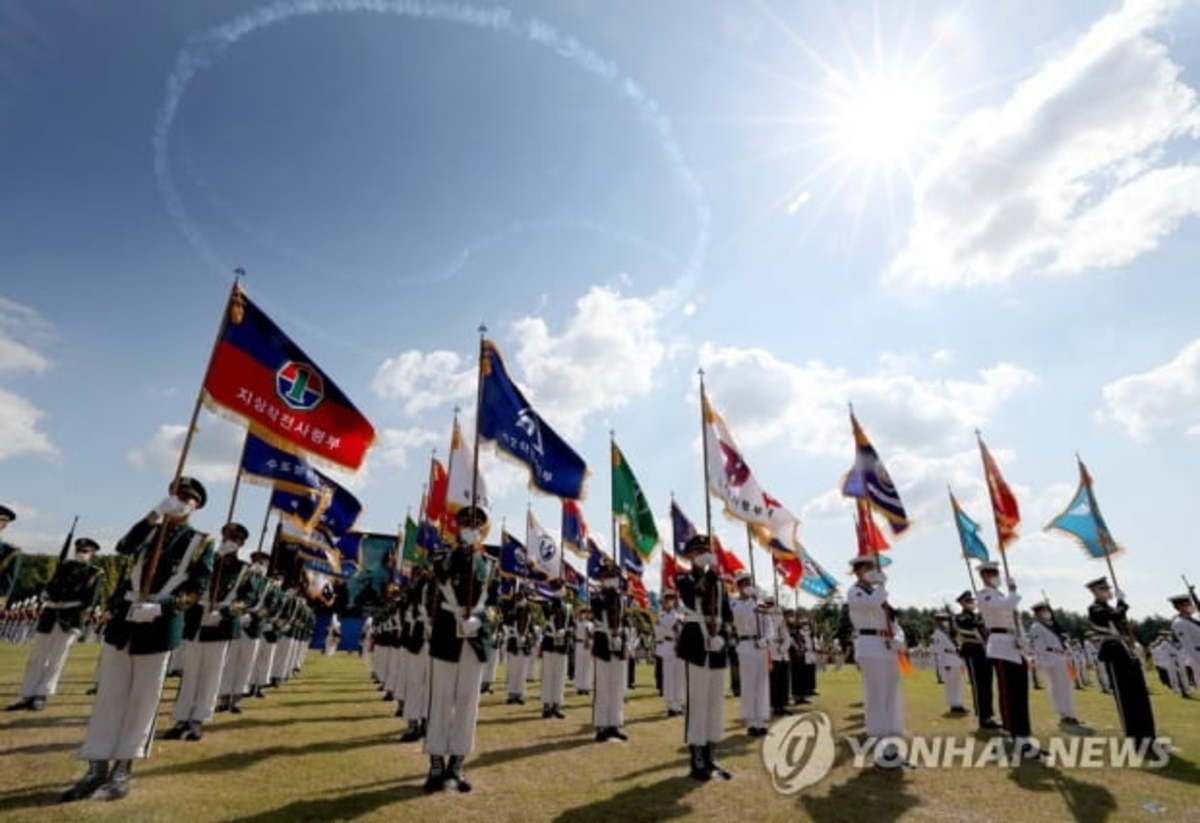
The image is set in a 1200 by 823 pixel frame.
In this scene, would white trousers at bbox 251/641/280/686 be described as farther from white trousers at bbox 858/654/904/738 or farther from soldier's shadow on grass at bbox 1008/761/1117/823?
soldier's shadow on grass at bbox 1008/761/1117/823

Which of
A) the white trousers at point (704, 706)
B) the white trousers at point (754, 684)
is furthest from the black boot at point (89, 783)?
the white trousers at point (754, 684)

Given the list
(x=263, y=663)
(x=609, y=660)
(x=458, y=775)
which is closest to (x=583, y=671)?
(x=263, y=663)

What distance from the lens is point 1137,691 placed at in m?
9.88

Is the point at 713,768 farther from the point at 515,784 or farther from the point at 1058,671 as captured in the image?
the point at 1058,671

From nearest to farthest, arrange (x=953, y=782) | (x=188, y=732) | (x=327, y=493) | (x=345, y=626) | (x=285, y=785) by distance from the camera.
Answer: (x=285, y=785) → (x=953, y=782) → (x=188, y=732) → (x=327, y=493) → (x=345, y=626)

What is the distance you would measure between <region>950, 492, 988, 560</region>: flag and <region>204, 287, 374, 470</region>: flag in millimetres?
15104

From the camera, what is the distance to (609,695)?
10852mm

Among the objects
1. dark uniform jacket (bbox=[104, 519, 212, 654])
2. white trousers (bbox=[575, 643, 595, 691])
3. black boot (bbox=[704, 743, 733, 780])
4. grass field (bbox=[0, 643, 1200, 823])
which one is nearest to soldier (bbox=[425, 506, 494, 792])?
grass field (bbox=[0, 643, 1200, 823])

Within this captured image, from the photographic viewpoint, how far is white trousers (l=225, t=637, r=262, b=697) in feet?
38.8

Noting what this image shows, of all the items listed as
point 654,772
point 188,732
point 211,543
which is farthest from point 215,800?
point 654,772

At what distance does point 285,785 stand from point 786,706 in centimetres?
1314

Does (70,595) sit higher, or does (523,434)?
(523,434)

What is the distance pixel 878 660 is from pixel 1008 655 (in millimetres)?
2607

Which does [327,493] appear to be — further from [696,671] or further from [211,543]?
[696,671]
